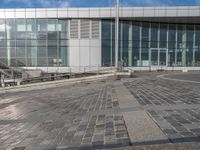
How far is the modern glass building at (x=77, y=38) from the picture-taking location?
121 feet

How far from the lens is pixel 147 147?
429 cm

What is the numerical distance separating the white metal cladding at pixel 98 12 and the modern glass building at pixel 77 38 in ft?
0.40

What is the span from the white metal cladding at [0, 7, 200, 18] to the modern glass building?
0.40ft

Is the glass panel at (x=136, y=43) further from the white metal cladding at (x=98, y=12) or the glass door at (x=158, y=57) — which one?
the white metal cladding at (x=98, y=12)

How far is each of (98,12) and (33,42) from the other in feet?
30.4

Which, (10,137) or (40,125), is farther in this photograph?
(40,125)

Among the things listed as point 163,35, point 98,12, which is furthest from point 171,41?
point 98,12

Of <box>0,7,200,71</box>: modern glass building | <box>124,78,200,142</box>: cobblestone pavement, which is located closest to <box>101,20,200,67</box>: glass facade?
<box>0,7,200,71</box>: modern glass building

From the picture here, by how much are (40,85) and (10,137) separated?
53.6ft

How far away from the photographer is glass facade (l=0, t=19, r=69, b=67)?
→ 121 feet

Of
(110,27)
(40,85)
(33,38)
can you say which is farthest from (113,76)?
(33,38)

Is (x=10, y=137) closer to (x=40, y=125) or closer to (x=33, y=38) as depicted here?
(x=40, y=125)

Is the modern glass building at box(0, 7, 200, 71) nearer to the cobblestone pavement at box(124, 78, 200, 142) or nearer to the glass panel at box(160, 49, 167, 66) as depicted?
the glass panel at box(160, 49, 167, 66)

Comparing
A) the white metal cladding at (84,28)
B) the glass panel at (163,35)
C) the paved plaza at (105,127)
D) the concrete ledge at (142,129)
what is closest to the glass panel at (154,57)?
the glass panel at (163,35)
